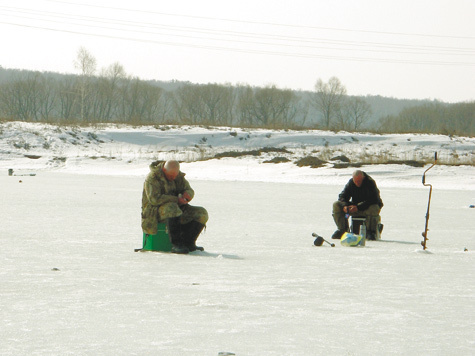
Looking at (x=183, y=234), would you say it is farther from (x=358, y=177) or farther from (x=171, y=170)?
(x=358, y=177)

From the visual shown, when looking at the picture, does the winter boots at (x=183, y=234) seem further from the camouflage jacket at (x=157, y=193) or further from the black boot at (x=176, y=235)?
the camouflage jacket at (x=157, y=193)

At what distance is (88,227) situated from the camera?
45.6ft

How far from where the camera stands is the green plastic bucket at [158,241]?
10.4m

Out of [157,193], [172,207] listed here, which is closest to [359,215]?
[172,207]

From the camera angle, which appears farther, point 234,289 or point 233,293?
point 234,289

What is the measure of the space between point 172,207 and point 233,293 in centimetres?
294

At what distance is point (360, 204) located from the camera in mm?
13031

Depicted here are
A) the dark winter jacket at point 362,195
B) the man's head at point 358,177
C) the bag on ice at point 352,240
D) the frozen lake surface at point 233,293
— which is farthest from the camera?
the dark winter jacket at point 362,195

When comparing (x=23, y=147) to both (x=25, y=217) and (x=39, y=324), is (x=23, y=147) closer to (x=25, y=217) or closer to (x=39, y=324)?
(x=25, y=217)

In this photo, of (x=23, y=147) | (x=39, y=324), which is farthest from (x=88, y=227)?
(x=23, y=147)

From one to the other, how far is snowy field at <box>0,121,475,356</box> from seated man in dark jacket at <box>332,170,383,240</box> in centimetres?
45

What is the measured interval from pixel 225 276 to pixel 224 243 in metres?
3.67

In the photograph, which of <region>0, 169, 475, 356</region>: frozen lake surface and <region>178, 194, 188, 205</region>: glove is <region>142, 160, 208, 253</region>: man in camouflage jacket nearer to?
<region>178, 194, 188, 205</region>: glove

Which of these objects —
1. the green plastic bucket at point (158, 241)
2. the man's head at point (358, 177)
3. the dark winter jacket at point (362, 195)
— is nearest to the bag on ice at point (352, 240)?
the dark winter jacket at point (362, 195)
